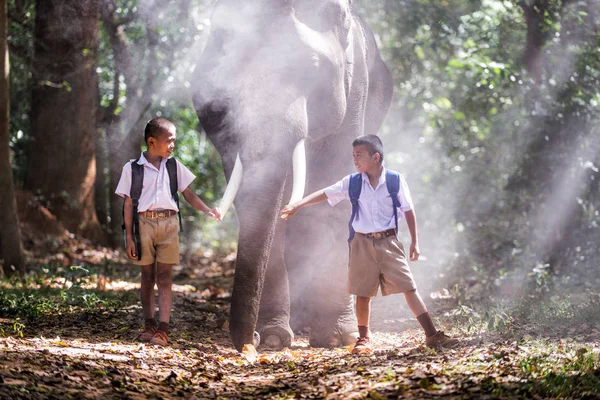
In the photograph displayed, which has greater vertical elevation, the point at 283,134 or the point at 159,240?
the point at 283,134

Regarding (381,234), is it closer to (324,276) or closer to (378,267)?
(378,267)

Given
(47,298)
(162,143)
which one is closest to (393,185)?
(162,143)

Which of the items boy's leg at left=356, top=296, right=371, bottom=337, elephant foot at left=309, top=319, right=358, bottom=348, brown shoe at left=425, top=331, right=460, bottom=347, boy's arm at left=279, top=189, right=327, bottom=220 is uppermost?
boy's arm at left=279, top=189, right=327, bottom=220

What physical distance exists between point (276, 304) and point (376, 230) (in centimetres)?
129

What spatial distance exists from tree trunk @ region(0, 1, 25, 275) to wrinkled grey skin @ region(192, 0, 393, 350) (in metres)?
3.10

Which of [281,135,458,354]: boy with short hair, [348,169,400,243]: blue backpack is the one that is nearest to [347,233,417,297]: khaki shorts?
[281,135,458,354]: boy with short hair

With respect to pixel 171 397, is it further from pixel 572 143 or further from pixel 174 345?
pixel 572 143

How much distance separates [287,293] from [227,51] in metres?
2.14

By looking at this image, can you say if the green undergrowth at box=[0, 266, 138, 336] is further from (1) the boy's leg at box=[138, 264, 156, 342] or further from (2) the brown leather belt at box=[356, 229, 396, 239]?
(2) the brown leather belt at box=[356, 229, 396, 239]

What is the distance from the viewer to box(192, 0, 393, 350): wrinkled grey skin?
6.12 meters

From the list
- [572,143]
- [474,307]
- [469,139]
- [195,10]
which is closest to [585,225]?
[572,143]

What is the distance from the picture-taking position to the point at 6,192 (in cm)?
926

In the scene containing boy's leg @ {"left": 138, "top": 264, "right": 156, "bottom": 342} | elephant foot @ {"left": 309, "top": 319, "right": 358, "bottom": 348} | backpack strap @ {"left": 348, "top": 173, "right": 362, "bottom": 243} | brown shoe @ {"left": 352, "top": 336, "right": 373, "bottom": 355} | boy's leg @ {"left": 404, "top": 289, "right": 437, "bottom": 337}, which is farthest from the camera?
elephant foot @ {"left": 309, "top": 319, "right": 358, "bottom": 348}

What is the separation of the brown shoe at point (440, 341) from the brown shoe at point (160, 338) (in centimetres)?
204
